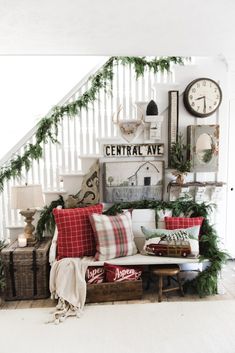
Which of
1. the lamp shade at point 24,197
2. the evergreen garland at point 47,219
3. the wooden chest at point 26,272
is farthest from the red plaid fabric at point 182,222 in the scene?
the lamp shade at point 24,197

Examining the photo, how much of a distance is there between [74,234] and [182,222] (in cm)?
119

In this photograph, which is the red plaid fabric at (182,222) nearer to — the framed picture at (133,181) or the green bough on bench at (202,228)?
the green bough on bench at (202,228)

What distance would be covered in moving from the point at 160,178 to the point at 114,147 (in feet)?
2.20

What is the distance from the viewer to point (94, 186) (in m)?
3.38

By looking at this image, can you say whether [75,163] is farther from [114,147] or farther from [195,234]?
[195,234]

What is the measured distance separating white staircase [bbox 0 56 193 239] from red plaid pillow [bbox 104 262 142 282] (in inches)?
40.6

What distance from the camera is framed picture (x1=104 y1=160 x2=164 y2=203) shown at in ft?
11.2

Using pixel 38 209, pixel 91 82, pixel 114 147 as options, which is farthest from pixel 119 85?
pixel 38 209

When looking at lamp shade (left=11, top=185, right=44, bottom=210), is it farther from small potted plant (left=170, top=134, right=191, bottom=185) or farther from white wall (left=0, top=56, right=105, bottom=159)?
small potted plant (left=170, top=134, right=191, bottom=185)

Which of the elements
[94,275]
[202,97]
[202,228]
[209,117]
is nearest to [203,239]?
[202,228]

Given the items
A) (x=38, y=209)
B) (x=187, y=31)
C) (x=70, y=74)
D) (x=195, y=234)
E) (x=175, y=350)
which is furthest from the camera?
(x=70, y=74)

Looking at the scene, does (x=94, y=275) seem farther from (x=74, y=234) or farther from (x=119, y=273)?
(x=74, y=234)

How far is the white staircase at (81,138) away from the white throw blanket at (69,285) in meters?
0.88

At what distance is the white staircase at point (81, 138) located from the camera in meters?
3.42
